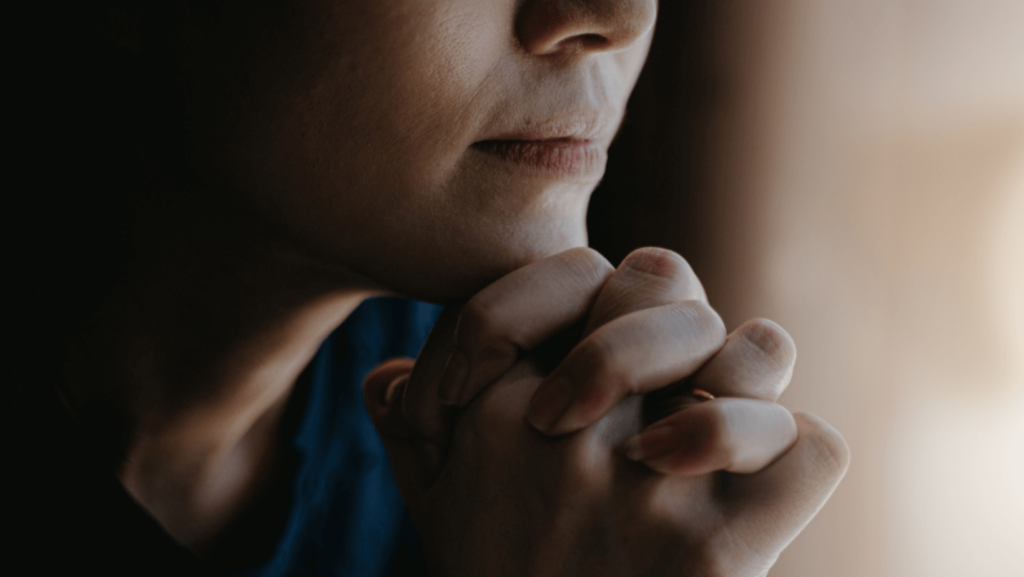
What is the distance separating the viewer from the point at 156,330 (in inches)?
25.4

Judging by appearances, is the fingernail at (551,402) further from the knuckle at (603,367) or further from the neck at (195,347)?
the neck at (195,347)

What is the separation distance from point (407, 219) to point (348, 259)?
0.07m

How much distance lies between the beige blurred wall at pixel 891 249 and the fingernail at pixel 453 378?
1.43 feet

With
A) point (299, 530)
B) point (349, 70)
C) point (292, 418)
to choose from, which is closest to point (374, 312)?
point (292, 418)

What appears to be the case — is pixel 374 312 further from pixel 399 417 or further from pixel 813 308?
pixel 813 308

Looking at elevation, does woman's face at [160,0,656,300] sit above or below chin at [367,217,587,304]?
above

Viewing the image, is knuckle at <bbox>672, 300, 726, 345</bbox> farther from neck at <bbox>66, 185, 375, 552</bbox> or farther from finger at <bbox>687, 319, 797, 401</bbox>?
neck at <bbox>66, 185, 375, 552</bbox>

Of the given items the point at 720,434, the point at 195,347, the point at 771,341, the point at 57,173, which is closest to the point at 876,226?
the point at 771,341

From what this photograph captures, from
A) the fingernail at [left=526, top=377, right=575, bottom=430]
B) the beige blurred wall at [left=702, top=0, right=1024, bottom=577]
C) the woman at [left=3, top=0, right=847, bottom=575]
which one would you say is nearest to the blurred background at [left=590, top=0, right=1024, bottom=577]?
the beige blurred wall at [left=702, top=0, right=1024, bottom=577]

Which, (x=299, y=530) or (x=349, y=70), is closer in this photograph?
(x=349, y=70)

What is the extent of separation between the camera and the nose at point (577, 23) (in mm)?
421

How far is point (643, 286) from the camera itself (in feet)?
1.51

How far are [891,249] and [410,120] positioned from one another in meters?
0.51

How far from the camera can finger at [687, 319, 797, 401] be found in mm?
419
